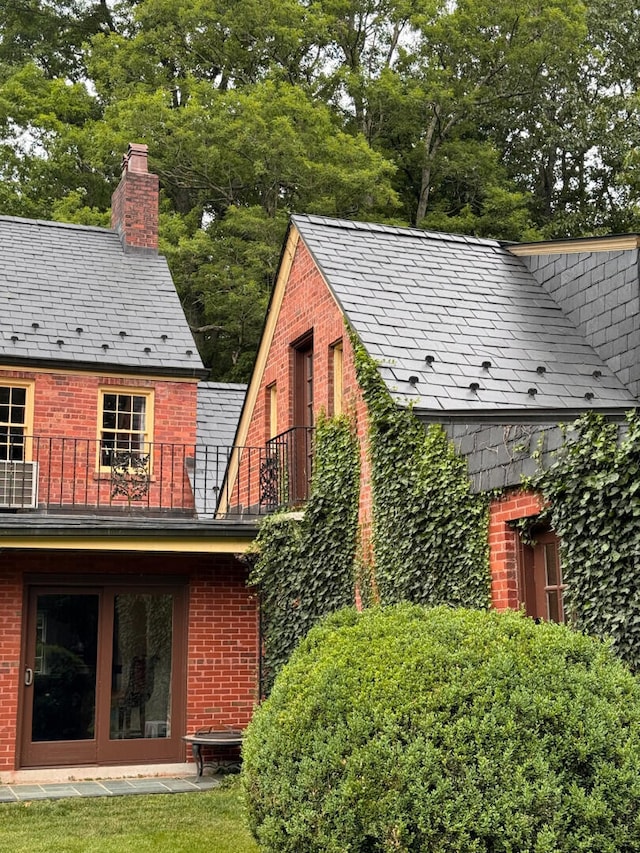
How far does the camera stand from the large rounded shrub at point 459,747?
508 cm

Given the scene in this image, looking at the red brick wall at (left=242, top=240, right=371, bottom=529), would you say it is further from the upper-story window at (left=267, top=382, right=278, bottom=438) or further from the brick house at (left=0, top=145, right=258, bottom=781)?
the brick house at (left=0, top=145, right=258, bottom=781)

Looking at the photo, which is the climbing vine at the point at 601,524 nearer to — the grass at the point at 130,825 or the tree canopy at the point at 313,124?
the grass at the point at 130,825

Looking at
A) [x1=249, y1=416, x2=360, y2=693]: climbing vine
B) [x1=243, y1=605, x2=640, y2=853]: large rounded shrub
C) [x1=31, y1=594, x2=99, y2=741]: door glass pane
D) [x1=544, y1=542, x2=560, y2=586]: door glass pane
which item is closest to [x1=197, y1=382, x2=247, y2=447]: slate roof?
[x1=31, y1=594, x2=99, y2=741]: door glass pane

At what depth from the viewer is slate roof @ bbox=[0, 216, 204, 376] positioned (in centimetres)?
1612

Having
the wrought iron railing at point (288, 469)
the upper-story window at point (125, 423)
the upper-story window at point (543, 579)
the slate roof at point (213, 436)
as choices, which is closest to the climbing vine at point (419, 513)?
the upper-story window at point (543, 579)

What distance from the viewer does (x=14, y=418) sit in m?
15.9

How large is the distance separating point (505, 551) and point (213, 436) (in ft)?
33.5

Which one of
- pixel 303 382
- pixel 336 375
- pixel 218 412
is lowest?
pixel 336 375

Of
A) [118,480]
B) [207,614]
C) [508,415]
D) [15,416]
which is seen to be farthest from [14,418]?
[508,415]

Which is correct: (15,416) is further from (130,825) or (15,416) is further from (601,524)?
(601,524)

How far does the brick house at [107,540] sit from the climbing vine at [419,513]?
296cm

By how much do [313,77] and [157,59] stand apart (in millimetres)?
4377

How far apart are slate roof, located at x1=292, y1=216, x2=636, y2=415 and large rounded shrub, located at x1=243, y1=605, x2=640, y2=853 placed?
3.89 meters

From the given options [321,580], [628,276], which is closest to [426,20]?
[628,276]
